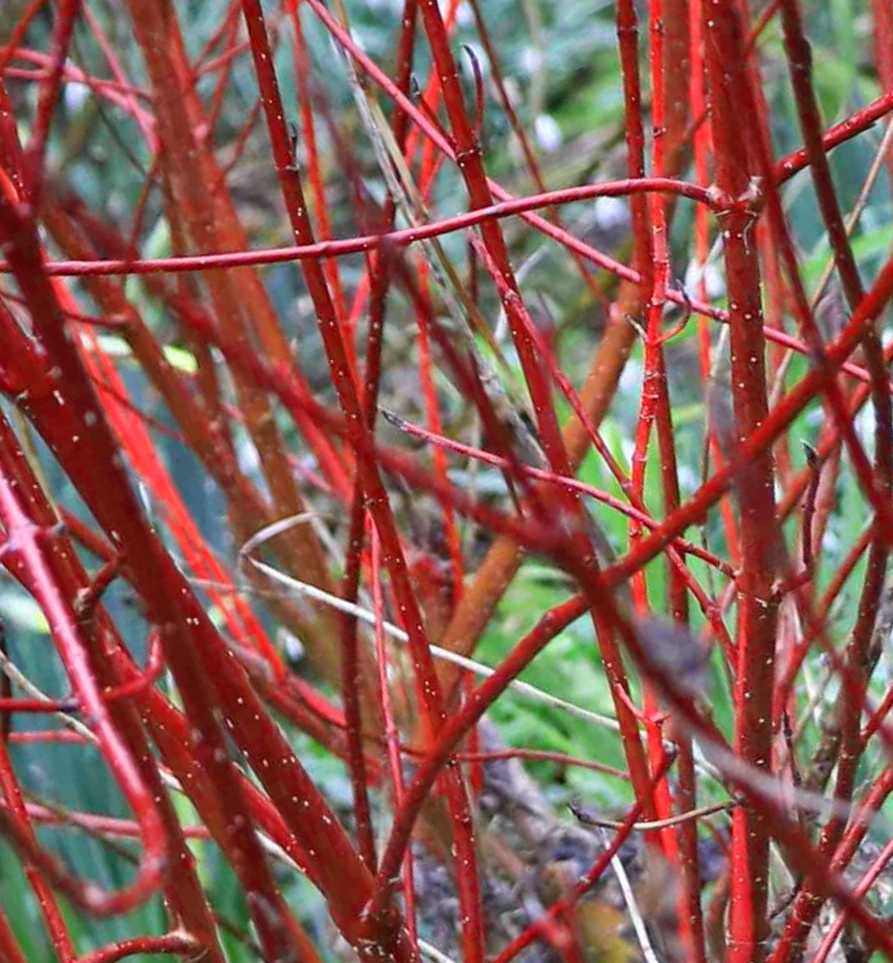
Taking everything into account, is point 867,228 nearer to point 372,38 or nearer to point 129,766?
point 372,38

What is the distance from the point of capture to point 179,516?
4.17ft

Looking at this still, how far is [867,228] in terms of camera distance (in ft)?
6.44

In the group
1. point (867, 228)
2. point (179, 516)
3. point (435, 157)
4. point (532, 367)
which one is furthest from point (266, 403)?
point (867, 228)

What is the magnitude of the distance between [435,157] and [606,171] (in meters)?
1.57

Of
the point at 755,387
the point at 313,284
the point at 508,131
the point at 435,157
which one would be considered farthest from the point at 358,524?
the point at 508,131

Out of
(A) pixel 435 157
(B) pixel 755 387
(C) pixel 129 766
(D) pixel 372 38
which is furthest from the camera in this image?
(D) pixel 372 38

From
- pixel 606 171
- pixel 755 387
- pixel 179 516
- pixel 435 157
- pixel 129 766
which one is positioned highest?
pixel 606 171

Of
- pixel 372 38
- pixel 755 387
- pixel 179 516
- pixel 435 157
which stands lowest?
pixel 755 387

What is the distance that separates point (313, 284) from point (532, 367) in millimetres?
132

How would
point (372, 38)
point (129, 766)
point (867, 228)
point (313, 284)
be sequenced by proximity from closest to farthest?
point (129, 766) < point (313, 284) < point (867, 228) < point (372, 38)

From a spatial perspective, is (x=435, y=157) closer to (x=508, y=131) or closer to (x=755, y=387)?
(x=755, y=387)

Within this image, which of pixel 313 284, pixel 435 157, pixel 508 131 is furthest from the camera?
pixel 508 131

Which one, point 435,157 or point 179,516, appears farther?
point 179,516

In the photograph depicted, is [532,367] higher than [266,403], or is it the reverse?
[266,403]
